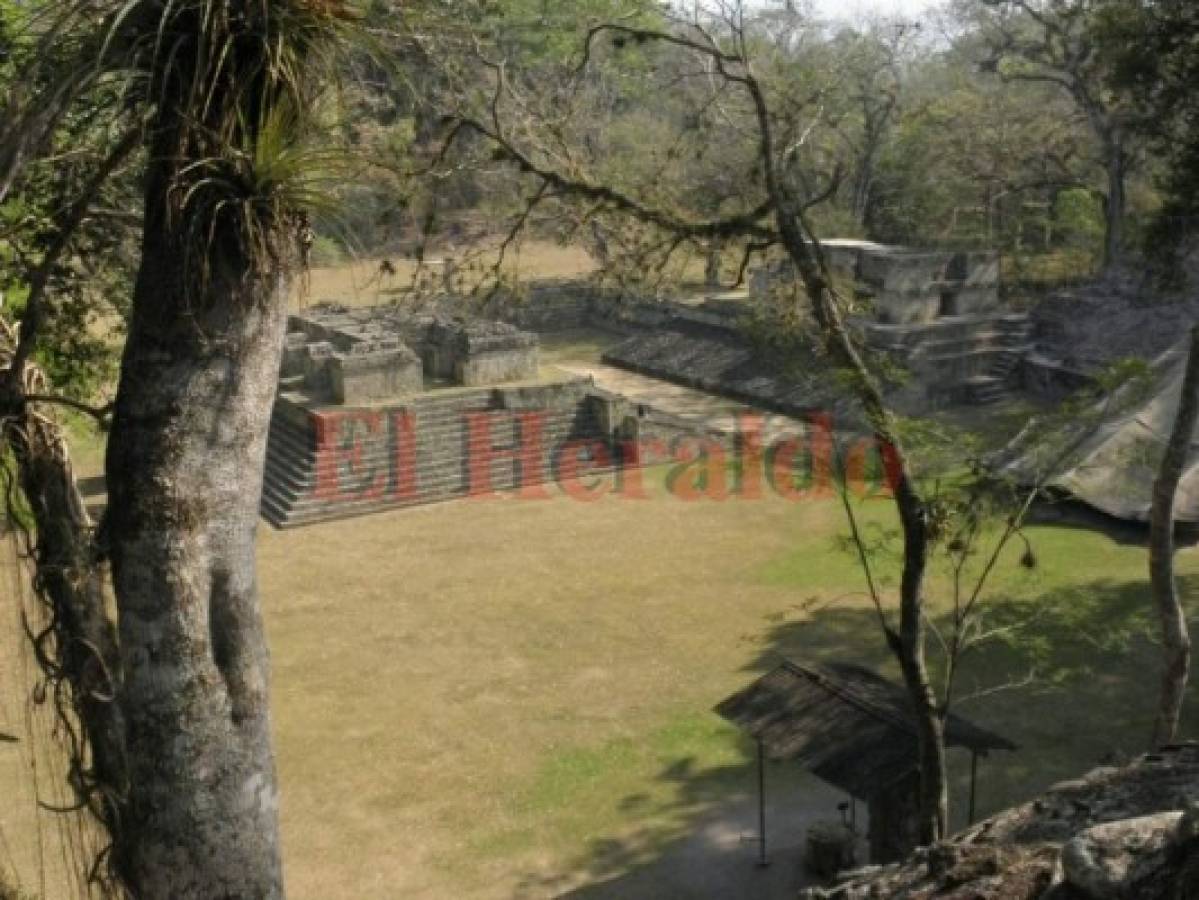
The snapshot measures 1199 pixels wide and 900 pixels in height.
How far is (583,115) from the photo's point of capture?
34281 millimetres

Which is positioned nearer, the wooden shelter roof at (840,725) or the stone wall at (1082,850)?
the stone wall at (1082,850)

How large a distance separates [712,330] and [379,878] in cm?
1950

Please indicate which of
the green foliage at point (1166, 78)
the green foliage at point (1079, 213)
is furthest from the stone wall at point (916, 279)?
the green foliage at point (1166, 78)

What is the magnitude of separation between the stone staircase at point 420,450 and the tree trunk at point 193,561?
15550mm

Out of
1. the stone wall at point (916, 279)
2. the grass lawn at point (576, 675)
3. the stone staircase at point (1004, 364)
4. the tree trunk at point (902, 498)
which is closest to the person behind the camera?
the tree trunk at point (902, 498)

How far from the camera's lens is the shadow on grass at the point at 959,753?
934 centimetres

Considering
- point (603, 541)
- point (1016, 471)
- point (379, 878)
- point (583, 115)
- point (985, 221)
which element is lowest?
point (379, 878)

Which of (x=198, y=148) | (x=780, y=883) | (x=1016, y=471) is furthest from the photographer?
Result: (x=1016, y=471)

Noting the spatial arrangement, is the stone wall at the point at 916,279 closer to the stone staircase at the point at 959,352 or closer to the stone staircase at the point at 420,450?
the stone staircase at the point at 959,352

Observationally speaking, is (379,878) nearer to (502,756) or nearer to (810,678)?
(502,756)


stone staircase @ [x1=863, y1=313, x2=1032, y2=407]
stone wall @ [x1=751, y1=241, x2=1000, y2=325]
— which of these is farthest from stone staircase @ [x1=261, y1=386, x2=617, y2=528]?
stone staircase @ [x1=863, y1=313, x2=1032, y2=407]

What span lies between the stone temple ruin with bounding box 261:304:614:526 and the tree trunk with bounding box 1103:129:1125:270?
12.5 meters

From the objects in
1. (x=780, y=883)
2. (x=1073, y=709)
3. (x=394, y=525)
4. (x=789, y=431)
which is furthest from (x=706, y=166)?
(x=780, y=883)

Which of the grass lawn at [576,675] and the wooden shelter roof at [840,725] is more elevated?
the wooden shelter roof at [840,725]
